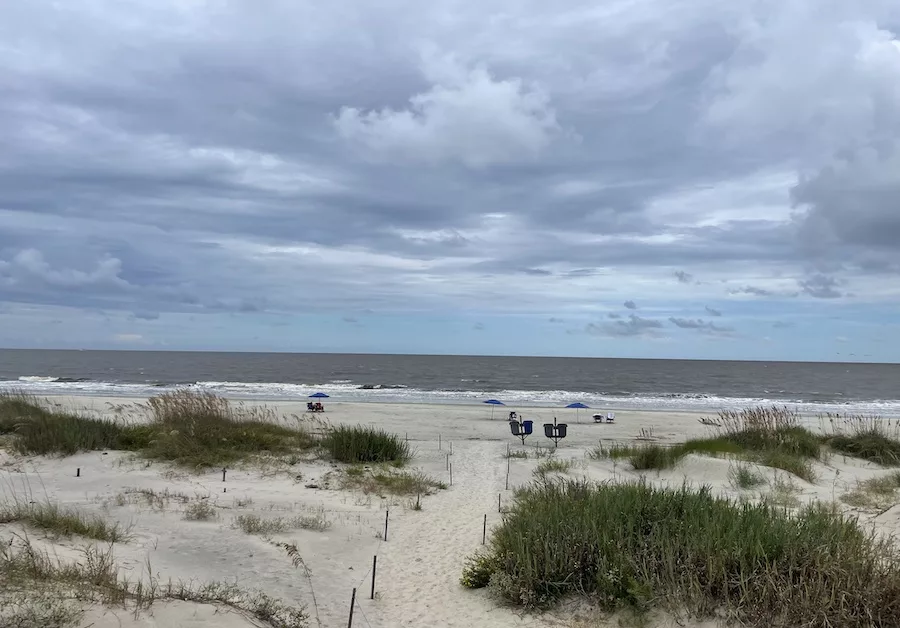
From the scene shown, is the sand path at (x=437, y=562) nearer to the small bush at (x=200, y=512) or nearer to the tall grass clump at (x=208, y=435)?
the small bush at (x=200, y=512)

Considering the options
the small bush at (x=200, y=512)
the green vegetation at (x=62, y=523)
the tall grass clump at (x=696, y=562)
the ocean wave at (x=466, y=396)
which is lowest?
the ocean wave at (x=466, y=396)

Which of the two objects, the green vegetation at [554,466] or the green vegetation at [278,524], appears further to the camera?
the green vegetation at [554,466]

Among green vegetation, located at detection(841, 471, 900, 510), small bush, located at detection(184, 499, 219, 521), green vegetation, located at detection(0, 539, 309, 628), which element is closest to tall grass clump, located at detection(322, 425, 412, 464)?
small bush, located at detection(184, 499, 219, 521)

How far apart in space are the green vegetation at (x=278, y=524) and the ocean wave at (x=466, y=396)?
93.2 feet

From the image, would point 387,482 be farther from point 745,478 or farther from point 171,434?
point 745,478

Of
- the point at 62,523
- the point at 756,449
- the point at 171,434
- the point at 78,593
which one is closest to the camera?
the point at 78,593

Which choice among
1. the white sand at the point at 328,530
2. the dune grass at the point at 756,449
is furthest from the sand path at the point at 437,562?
the dune grass at the point at 756,449

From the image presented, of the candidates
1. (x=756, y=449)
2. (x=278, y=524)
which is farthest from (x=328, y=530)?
(x=756, y=449)

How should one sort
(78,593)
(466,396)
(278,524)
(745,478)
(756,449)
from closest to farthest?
(78,593), (278,524), (745,478), (756,449), (466,396)

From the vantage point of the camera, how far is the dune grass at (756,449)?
1274 cm

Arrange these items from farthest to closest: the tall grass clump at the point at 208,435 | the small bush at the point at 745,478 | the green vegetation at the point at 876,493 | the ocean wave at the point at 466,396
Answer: the ocean wave at the point at 466,396 → the tall grass clump at the point at 208,435 → the small bush at the point at 745,478 → the green vegetation at the point at 876,493

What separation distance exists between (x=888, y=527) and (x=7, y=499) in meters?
12.2

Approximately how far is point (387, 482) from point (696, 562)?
21.7 feet

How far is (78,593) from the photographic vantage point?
4.54 metres
